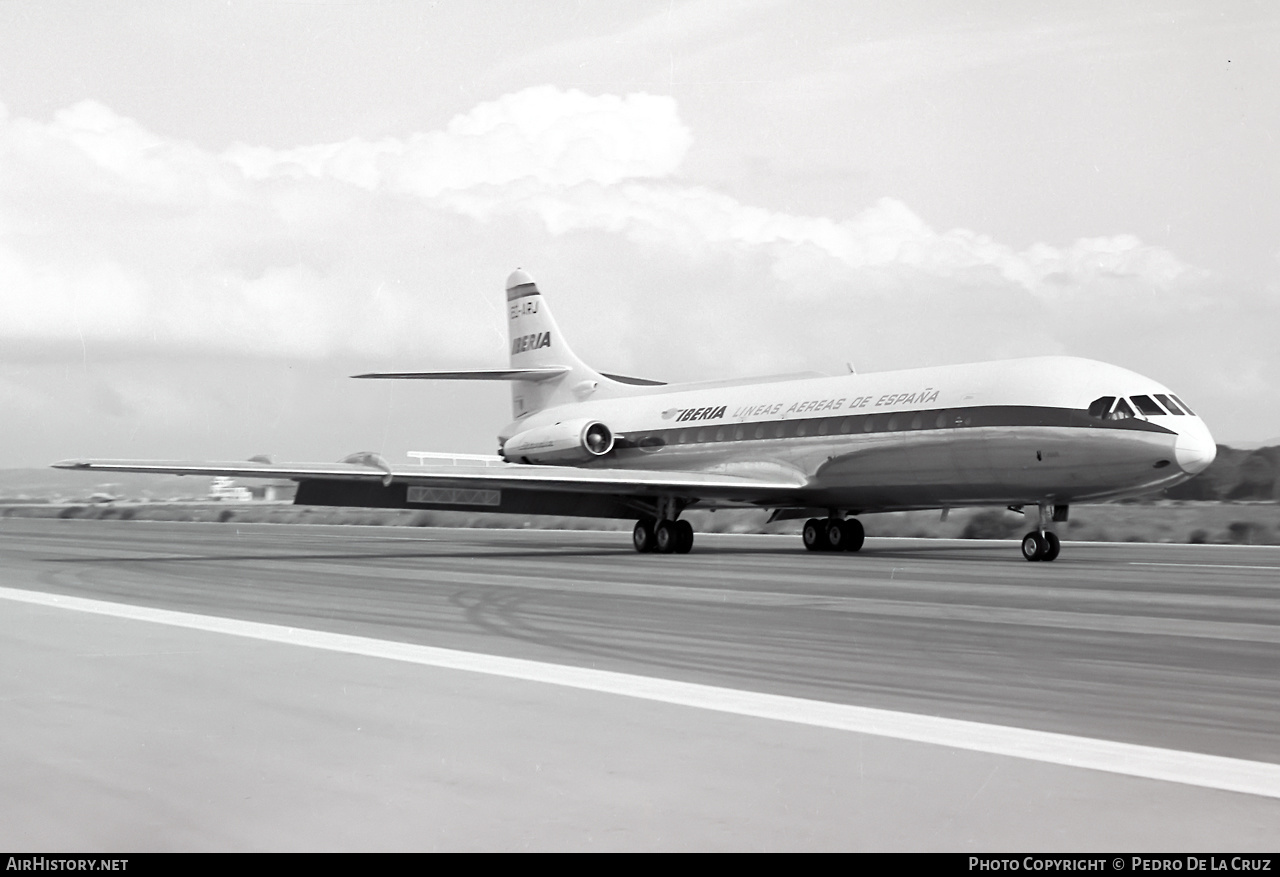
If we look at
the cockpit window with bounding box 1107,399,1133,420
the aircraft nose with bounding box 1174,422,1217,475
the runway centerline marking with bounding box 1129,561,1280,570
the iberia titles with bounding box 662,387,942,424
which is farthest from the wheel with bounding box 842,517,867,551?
the aircraft nose with bounding box 1174,422,1217,475

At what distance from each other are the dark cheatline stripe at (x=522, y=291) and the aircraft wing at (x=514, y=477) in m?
11.0

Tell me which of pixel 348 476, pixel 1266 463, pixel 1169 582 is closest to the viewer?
pixel 1169 582

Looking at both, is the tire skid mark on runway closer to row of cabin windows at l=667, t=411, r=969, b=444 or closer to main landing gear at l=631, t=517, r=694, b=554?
row of cabin windows at l=667, t=411, r=969, b=444

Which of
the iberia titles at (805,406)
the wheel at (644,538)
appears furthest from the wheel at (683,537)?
the iberia titles at (805,406)

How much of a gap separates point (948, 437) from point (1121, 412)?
299 centimetres

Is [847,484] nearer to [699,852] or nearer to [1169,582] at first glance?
[1169,582]

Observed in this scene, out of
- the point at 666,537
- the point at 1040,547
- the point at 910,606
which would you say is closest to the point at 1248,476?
the point at 666,537

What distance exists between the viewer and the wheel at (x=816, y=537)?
94.0ft

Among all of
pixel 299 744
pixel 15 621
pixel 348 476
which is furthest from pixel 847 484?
pixel 299 744

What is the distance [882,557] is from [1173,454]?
17.3 feet

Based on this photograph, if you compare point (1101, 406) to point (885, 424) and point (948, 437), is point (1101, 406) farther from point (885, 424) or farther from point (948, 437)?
point (885, 424)

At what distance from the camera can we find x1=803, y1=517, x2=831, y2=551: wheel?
94.0 feet

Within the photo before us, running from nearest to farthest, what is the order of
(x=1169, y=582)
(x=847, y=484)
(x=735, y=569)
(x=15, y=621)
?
(x=15, y=621), (x=1169, y=582), (x=735, y=569), (x=847, y=484)
